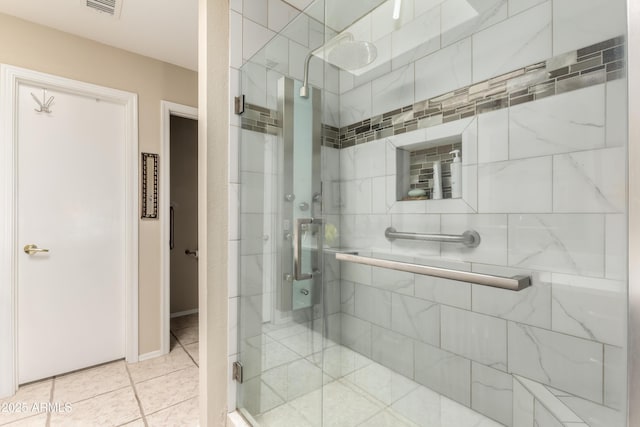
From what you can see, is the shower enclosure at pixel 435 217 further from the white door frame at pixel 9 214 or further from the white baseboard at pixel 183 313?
the white baseboard at pixel 183 313

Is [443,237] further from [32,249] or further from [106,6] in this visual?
[32,249]

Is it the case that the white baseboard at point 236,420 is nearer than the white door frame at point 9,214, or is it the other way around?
the white baseboard at point 236,420

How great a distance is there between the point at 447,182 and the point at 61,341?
8.99ft

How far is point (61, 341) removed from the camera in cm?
207

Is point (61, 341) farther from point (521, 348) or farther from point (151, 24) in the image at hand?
point (521, 348)

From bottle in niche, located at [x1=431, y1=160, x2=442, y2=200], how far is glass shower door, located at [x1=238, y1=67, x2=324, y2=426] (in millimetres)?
481

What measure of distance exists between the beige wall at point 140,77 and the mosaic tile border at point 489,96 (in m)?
1.37

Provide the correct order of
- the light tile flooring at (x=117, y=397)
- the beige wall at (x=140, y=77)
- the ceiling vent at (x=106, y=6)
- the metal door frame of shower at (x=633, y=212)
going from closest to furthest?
the metal door frame of shower at (x=633, y=212), the light tile flooring at (x=117, y=397), the ceiling vent at (x=106, y=6), the beige wall at (x=140, y=77)

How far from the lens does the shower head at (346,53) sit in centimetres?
130

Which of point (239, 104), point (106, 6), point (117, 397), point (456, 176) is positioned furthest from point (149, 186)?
point (456, 176)

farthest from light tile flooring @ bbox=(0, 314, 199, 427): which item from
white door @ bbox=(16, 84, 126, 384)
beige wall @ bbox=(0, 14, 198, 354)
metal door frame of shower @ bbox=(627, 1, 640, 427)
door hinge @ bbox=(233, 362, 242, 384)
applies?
metal door frame of shower @ bbox=(627, 1, 640, 427)

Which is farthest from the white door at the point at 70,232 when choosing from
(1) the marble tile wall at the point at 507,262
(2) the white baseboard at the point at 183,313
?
(1) the marble tile wall at the point at 507,262

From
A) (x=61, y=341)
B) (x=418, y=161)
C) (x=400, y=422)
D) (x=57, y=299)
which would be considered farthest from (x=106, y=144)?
(x=400, y=422)

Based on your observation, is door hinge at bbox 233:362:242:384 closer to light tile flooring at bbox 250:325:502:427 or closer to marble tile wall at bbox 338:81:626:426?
light tile flooring at bbox 250:325:502:427
